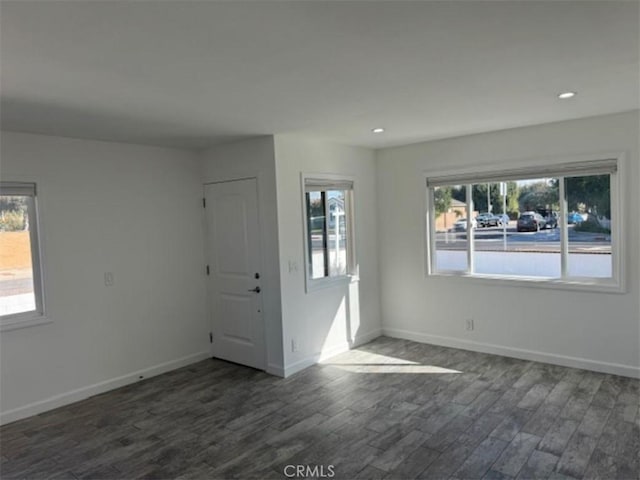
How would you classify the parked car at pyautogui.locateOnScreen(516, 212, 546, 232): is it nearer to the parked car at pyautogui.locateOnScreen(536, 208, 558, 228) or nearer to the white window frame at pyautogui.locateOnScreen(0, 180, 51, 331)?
the parked car at pyautogui.locateOnScreen(536, 208, 558, 228)

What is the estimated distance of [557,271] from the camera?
440cm

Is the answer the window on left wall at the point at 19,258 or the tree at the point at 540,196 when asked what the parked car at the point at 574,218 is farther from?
the window on left wall at the point at 19,258

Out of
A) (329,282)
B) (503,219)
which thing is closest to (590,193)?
(503,219)

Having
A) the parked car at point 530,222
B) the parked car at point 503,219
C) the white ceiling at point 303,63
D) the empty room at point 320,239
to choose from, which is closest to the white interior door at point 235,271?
the empty room at point 320,239

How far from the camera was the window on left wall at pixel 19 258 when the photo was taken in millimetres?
3672

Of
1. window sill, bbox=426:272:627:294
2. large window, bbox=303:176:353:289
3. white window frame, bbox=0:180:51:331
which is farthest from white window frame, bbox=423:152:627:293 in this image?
white window frame, bbox=0:180:51:331

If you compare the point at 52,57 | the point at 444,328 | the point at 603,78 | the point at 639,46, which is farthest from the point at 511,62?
the point at 444,328

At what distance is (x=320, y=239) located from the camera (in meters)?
4.87

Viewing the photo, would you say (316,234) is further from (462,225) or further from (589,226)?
(589,226)

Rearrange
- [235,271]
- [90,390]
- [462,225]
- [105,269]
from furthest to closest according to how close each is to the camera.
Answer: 1. [462,225]
2. [235,271]
3. [105,269]
4. [90,390]

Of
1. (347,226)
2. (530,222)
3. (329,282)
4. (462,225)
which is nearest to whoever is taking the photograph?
(530,222)

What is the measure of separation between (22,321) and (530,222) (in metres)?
4.85

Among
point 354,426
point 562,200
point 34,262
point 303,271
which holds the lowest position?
point 354,426

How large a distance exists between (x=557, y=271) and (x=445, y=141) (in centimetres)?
181
